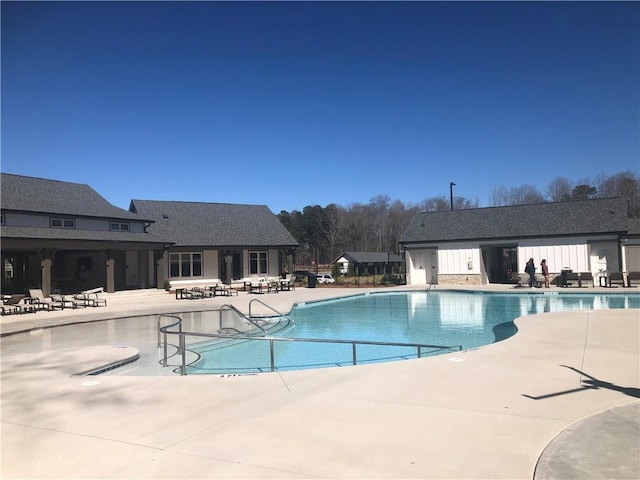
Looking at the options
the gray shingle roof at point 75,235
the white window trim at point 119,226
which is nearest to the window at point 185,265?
the gray shingle roof at point 75,235

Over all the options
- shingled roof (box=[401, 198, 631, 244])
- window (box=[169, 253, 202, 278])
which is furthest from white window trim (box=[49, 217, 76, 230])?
shingled roof (box=[401, 198, 631, 244])

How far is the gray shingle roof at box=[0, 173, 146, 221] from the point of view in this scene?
24734mm

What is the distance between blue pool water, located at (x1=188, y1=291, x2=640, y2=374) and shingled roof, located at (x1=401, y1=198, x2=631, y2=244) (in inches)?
257

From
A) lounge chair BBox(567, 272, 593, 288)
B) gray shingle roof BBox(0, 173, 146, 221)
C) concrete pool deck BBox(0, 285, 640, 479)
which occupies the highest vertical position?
gray shingle roof BBox(0, 173, 146, 221)

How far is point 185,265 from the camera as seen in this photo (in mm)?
31719

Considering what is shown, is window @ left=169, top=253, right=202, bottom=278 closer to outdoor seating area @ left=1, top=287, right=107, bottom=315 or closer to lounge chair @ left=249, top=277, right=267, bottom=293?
lounge chair @ left=249, top=277, right=267, bottom=293

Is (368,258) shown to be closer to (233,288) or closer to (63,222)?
Answer: (233,288)

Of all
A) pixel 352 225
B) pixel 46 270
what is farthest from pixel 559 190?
pixel 46 270

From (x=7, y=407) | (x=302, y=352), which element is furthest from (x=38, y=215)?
(x=7, y=407)

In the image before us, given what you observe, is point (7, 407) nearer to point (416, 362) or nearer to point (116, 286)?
point (416, 362)

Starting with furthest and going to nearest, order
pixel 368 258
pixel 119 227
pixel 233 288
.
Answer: pixel 368 258, pixel 233 288, pixel 119 227

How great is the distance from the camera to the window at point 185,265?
1230 inches

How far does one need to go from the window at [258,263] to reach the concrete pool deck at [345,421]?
26.0m

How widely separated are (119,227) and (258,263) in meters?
9.82
